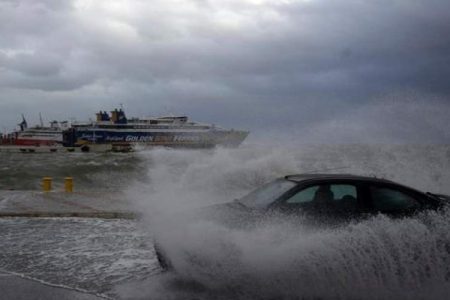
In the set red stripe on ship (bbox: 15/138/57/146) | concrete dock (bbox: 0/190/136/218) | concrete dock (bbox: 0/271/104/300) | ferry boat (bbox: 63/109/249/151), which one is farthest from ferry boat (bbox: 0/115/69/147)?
concrete dock (bbox: 0/271/104/300)

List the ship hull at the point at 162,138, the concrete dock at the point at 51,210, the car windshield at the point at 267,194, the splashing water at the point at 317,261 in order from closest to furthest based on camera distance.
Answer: the splashing water at the point at 317,261, the concrete dock at the point at 51,210, the car windshield at the point at 267,194, the ship hull at the point at 162,138

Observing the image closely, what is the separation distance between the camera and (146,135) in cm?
9138

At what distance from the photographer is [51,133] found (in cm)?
10788

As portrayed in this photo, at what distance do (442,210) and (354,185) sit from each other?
1203mm

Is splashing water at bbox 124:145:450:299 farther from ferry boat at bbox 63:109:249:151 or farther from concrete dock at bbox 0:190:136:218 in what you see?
ferry boat at bbox 63:109:249:151

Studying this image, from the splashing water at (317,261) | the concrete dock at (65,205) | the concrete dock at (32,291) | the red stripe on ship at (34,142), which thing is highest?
the splashing water at (317,261)

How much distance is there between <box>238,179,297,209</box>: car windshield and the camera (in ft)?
22.8

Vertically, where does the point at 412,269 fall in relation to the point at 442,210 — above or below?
below

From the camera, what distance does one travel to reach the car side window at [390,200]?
6.89m

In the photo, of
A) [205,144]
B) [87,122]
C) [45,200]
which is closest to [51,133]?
[87,122]

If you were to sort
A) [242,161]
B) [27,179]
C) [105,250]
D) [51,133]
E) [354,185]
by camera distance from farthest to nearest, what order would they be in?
1. [51,133]
2. [27,179]
3. [242,161]
4. [105,250]
5. [354,185]

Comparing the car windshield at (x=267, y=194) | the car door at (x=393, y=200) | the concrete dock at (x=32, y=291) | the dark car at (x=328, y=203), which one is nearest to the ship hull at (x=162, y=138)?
the car windshield at (x=267, y=194)

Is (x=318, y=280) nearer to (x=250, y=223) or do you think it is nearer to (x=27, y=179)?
(x=250, y=223)

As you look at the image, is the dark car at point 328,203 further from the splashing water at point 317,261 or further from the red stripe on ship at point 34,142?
the red stripe on ship at point 34,142
